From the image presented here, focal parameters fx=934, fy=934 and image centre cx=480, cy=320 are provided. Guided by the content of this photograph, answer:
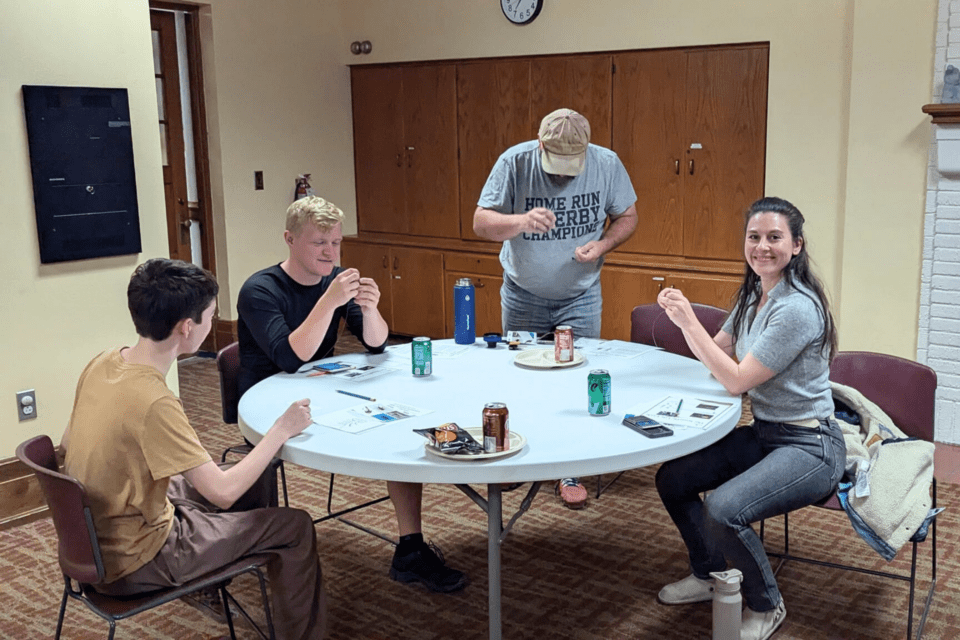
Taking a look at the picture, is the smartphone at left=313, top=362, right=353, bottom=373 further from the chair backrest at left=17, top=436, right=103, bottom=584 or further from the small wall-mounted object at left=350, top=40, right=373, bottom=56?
the small wall-mounted object at left=350, top=40, right=373, bottom=56

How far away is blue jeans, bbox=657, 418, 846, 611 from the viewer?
8.10ft

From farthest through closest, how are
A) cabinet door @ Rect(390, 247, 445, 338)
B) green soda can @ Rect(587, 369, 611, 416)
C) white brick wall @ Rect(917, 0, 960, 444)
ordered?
cabinet door @ Rect(390, 247, 445, 338) → white brick wall @ Rect(917, 0, 960, 444) → green soda can @ Rect(587, 369, 611, 416)

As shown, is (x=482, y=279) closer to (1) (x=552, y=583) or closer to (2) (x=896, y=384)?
(1) (x=552, y=583)

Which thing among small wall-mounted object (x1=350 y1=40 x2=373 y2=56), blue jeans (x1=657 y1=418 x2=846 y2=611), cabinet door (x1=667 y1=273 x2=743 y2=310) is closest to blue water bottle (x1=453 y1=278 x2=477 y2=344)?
blue jeans (x1=657 y1=418 x2=846 y2=611)

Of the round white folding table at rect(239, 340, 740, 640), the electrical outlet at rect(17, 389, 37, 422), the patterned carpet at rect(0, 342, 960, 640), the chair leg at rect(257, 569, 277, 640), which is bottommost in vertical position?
the patterned carpet at rect(0, 342, 960, 640)

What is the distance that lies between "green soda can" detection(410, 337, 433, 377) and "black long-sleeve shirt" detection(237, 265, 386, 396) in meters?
0.34

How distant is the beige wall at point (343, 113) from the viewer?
3.73 metres

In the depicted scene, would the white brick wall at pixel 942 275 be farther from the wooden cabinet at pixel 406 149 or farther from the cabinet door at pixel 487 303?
the wooden cabinet at pixel 406 149

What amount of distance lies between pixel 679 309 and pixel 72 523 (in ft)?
5.43

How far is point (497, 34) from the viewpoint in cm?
604

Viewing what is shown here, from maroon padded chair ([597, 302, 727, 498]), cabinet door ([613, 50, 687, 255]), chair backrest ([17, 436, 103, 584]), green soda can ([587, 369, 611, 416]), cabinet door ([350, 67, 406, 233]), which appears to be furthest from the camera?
cabinet door ([350, 67, 406, 233])

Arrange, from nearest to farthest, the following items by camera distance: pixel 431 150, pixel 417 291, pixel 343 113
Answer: pixel 431 150
pixel 417 291
pixel 343 113

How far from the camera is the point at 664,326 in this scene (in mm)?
3613

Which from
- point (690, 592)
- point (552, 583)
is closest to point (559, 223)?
point (552, 583)
